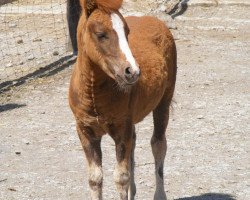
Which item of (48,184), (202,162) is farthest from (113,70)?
(202,162)

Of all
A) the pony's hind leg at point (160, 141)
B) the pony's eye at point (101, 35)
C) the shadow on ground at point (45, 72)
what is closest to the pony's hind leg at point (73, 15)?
the shadow on ground at point (45, 72)

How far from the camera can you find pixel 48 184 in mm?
6949

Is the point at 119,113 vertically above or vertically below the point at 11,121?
above

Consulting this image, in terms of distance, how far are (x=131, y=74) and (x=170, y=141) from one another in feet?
11.5

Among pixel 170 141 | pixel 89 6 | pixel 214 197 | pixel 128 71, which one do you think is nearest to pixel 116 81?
pixel 128 71

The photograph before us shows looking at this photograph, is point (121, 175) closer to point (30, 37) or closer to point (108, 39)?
point (108, 39)

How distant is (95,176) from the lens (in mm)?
5531

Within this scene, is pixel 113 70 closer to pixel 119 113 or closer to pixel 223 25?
pixel 119 113

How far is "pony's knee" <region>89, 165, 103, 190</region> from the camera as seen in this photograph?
5.53 meters

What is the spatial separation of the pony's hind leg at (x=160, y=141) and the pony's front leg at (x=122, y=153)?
0.99 meters

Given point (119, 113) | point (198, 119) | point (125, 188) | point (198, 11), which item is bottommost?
point (198, 11)

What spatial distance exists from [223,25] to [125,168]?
928 cm

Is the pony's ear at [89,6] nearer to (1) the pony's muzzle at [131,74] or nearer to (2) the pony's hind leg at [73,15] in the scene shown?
(1) the pony's muzzle at [131,74]

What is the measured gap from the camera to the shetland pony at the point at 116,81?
16.0 ft
